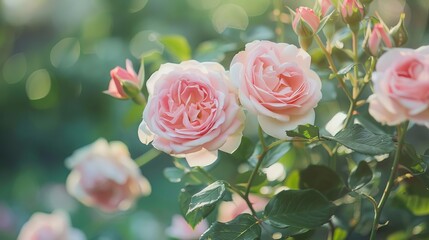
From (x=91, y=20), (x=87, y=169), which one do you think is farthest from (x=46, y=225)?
(x=91, y=20)

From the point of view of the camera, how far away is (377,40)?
0.51 meters

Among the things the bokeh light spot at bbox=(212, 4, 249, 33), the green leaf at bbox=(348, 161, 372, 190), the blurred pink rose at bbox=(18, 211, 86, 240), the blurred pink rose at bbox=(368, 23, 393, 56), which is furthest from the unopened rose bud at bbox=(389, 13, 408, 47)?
the bokeh light spot at bbox=(212, 4, 249, 33)

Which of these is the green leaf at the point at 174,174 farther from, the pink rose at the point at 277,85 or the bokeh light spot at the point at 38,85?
the bokeh light spot at the point at 38,85

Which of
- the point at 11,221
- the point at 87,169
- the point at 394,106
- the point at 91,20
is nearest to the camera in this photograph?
the point at 394,106

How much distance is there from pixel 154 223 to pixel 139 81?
85 centimetres

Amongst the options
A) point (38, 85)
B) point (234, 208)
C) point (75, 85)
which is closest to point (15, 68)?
point (38, 85)

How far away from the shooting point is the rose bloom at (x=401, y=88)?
445mm

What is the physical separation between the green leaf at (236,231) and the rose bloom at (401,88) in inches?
5.4

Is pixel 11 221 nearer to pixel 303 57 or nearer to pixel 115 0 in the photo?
pixel 115 0

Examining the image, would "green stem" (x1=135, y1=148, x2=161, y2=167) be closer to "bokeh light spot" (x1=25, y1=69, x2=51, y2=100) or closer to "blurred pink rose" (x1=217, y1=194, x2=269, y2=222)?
"blurred pink rose" (x1=217, y1=194, x2=269, y2=222)

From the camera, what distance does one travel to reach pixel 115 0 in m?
1.81

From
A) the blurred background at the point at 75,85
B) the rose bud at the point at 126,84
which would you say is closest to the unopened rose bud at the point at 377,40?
the rose bud at the point at 126,84

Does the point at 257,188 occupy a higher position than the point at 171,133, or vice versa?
the point at 171,133

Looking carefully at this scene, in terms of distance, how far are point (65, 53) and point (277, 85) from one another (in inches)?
47.5
